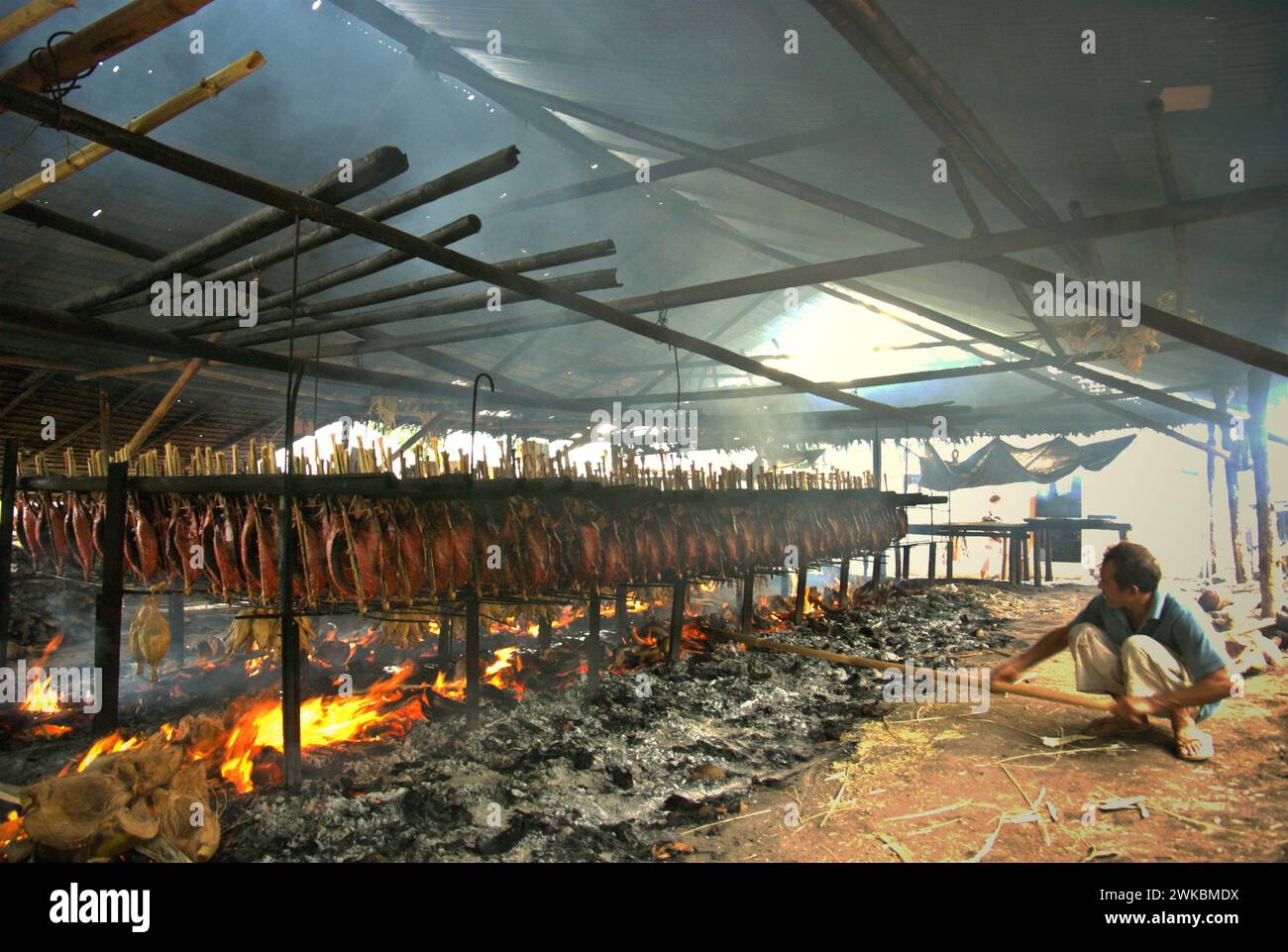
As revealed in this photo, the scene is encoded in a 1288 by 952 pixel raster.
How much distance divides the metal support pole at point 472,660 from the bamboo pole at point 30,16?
12.5ft

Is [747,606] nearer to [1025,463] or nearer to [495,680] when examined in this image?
[495,680]

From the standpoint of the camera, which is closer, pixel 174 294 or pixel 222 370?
pixel 174 294

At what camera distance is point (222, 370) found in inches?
353

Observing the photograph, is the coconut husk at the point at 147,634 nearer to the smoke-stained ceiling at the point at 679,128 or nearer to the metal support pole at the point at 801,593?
the smoke-stained ceiling at the point at 679,128

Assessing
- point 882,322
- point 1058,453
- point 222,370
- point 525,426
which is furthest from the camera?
point 1058,453

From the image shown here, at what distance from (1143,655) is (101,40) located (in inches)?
266

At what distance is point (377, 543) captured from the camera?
14.9 ft

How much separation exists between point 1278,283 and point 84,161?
29.6ft

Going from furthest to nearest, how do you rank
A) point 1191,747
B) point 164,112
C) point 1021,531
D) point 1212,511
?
point 1212,511 → point 1021,531 → point 1191,747 → point 164,112

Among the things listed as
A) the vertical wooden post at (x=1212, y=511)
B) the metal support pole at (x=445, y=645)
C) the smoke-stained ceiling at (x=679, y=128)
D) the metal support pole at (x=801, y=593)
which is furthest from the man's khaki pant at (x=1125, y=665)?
the vertical wooden post at (x=1212, y=511)

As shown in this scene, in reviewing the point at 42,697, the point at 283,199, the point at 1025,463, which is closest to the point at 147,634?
the point at 42,697
